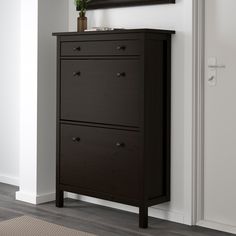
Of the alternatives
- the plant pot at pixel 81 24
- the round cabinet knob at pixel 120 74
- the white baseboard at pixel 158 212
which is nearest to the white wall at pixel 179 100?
the white baseboard at pixel 158 212

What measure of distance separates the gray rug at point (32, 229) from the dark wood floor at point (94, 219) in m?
0.11

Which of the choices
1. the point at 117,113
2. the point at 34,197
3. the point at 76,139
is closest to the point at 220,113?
the point at 117,113

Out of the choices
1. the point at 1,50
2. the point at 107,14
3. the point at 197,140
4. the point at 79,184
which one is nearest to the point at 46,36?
the point at 107,14

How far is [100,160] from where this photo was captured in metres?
3.91

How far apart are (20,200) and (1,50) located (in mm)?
1449

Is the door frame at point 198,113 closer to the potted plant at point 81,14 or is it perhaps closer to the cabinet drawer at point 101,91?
the cabinet drawer at point 101,91

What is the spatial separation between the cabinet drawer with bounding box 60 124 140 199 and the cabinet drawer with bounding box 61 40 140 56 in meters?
Result: 0.52

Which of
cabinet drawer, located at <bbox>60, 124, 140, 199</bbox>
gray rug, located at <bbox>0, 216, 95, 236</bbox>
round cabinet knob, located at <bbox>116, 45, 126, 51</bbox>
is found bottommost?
gray rug, located at <bbox>0, 216, 95, 236</bbox>

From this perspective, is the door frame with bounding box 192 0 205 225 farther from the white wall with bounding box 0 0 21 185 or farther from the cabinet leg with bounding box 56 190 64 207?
the white wall with bounding box 0 0 21 185

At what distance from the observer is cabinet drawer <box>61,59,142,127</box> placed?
145 inches

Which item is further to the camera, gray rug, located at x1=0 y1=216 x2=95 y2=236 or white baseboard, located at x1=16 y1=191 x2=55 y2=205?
white baseboard, located at x1=16 y1=191 x2=55 y2=205

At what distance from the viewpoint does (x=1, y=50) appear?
16.8ft

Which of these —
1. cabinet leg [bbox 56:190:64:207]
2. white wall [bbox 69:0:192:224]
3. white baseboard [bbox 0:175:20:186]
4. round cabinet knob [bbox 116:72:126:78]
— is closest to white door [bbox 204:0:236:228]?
white wall [bbox 69:0:192:224]

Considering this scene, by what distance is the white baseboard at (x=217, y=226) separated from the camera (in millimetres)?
3645
